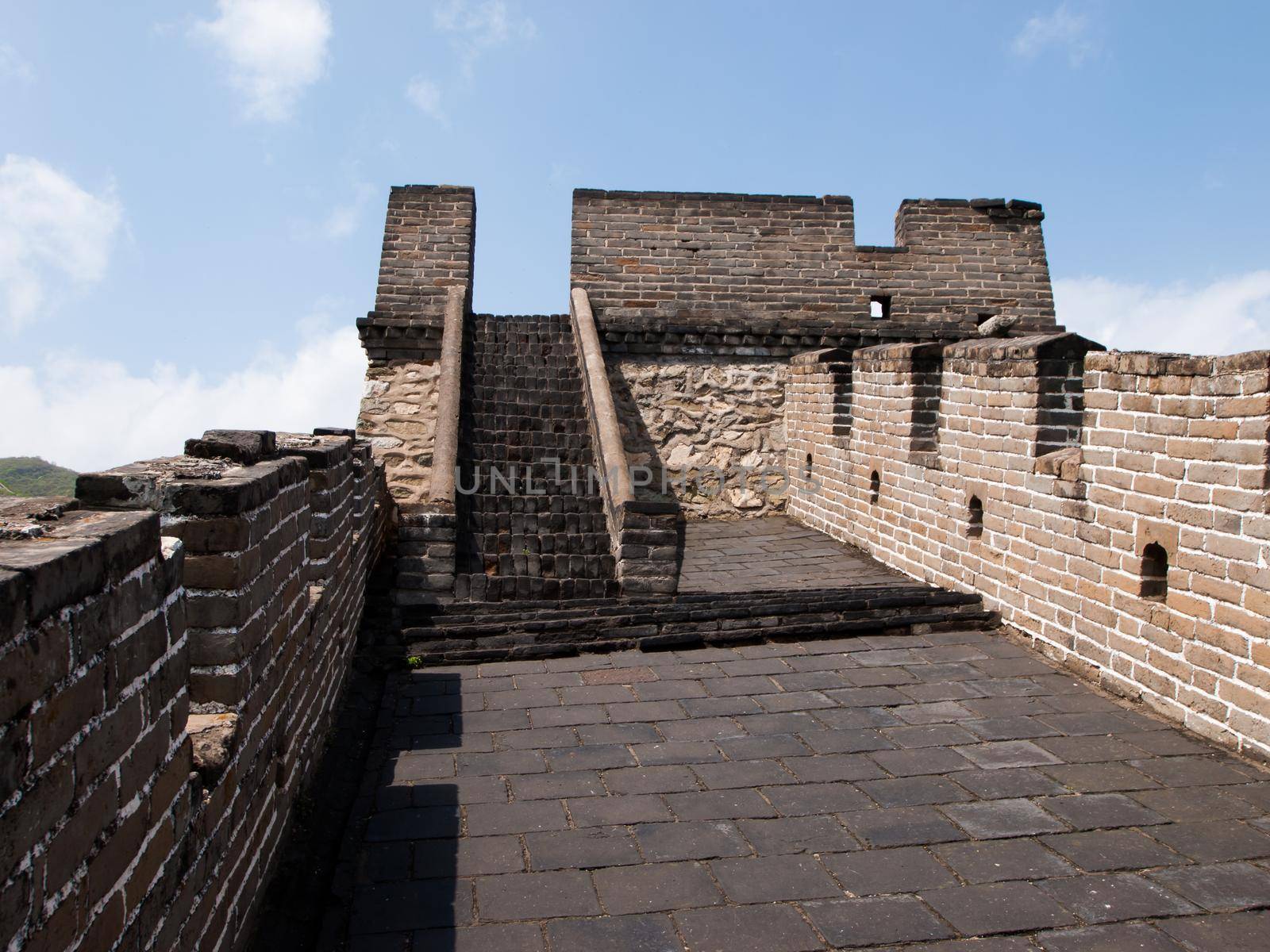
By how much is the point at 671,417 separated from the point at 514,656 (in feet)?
20.4

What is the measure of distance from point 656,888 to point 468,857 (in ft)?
2.07

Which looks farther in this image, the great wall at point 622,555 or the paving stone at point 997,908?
the paving stone at point 997,908

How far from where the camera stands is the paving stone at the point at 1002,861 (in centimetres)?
317

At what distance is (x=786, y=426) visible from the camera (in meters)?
11.5

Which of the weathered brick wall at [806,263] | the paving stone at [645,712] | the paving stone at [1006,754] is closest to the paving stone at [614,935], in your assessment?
the paving stone at [645,712]

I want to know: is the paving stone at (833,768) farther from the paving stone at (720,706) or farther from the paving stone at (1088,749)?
the paving stone at (1088,749)

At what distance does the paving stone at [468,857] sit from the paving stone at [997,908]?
129 cm

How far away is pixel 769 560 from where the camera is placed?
9000 millimetres

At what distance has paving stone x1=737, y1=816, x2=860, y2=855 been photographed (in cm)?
333

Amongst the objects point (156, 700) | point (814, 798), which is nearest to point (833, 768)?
point (814, 798)

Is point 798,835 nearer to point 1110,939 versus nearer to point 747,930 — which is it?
point 747,930

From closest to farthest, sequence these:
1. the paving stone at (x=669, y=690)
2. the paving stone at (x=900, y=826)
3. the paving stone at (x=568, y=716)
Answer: the paving stone at (x=900, y=826)
the paving stone at (x=568, y=716)
the paving stone at (x=669, y=690)

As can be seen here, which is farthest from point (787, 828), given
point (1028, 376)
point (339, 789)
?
point (1028, 376)

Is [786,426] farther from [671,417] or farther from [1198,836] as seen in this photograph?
[1198,836]
